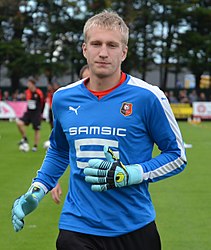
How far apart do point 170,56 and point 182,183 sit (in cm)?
3218

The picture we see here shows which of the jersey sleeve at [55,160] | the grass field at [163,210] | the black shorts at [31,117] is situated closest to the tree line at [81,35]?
the black shorts at [31,117]

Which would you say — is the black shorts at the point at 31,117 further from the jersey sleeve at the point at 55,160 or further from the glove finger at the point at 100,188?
the glove finger at the point at 100,188

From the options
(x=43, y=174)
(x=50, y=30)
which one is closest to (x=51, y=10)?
(x=50, y=30)

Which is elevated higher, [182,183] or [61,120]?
[61,120]

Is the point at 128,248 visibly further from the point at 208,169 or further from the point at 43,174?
the point at 208,169

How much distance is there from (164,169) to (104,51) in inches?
30.6

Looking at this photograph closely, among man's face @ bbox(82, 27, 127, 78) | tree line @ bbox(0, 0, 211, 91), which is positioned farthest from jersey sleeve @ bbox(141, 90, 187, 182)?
tree line @ bbox(0, 0, 211, 91)

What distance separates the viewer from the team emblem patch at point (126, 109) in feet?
11.9

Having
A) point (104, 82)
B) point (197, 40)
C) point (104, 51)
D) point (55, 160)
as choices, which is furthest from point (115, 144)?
point (197, 40)

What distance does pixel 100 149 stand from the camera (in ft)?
11.8

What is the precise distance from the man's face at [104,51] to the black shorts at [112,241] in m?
0.96

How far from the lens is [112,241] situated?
3.64m

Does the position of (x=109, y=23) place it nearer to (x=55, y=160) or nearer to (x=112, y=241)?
(x=55, y=160)

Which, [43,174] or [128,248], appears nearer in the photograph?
[128,248]
